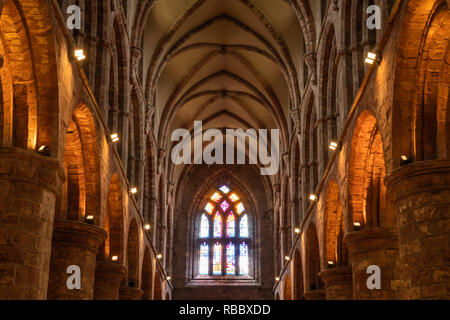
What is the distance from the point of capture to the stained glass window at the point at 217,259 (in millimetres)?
42375

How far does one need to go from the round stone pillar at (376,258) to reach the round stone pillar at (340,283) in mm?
3334

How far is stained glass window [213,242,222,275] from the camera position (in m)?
42.4

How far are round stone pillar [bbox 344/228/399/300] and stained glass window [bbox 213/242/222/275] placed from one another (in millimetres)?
27109

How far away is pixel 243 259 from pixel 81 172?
27.7 m

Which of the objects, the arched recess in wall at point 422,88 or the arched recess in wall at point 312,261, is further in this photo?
the arched recess in wall at point 312,261

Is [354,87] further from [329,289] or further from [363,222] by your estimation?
[329,289]

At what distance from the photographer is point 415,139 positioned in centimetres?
1205

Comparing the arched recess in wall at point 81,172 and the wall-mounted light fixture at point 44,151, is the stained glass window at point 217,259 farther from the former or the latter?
the wall-mounted light fixture at point 44,151

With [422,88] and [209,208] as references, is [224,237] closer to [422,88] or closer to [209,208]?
[209,208]

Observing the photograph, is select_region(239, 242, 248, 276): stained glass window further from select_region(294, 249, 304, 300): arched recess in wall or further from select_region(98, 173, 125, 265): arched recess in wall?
select_region(98, 173, 125, 265): arched recess in wall

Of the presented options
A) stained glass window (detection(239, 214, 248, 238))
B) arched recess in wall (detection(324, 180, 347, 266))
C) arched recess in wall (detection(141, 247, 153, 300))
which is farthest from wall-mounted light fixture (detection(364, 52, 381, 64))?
stained glass window (detection(239, 214, 248, 238))

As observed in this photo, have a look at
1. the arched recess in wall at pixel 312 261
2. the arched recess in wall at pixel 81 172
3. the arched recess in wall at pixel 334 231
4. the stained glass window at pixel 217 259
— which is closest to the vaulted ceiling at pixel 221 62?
the arched recess in wall at pixel 312 261

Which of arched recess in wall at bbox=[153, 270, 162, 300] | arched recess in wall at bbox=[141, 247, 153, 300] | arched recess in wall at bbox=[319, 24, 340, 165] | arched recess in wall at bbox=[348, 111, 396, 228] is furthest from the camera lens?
arched recess in wall at bbox=[153, 270, 162, 300]

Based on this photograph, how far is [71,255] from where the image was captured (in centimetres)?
1511
